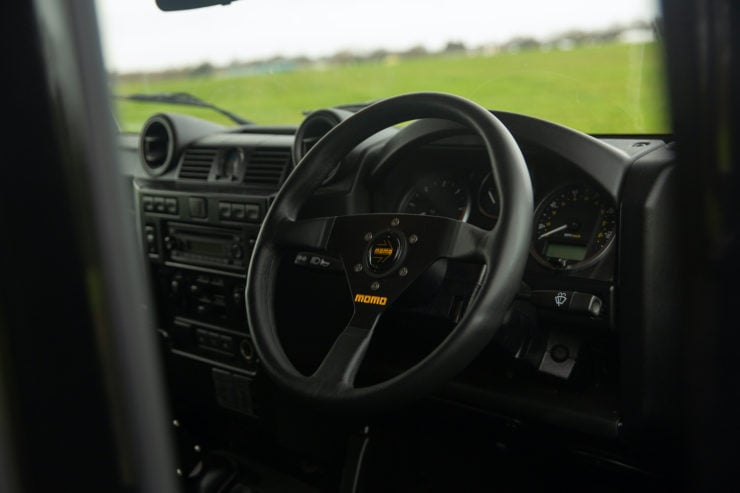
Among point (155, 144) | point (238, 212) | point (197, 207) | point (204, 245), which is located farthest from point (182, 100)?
point (238, 212)

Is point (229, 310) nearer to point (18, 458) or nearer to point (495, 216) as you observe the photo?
point (495, 216)

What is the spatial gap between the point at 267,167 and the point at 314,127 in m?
0.27

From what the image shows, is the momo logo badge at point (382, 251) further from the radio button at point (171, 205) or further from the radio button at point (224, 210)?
the radio button at point (171, 205)

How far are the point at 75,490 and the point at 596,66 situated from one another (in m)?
1.94

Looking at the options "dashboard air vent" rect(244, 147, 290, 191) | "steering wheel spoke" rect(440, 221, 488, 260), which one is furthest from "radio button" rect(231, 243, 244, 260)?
"steering wheel spoke" rect(440, 221, 488, 260)

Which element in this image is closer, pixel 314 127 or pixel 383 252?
pixel 383 252

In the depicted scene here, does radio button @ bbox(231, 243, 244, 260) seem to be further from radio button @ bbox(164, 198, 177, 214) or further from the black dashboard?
radio button @ bbox(164, 198, 177, 214)

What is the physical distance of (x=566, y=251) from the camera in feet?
6.41

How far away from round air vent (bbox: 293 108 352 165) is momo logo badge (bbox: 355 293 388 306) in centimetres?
98

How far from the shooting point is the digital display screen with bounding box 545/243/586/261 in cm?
193

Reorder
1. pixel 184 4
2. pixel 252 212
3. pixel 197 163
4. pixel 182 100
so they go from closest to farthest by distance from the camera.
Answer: pixel 184 4
pixel 252 212
pixel 197 163
pixel 182 100

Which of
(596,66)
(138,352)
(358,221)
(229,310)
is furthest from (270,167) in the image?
(138,352)

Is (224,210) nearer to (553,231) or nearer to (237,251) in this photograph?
(237,251)

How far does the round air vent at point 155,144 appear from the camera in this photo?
326 centimetres
